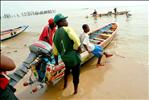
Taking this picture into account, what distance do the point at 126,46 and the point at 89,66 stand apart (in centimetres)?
321

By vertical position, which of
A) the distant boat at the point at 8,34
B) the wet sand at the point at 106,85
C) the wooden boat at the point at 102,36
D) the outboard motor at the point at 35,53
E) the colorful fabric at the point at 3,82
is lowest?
the distant boat at the point at 8,34

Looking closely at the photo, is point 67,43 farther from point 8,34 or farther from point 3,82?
point 8,34

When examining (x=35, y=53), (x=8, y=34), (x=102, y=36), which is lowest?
(x=8, y=34)

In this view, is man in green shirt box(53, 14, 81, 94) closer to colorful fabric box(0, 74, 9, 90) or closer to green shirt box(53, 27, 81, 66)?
green shirt box(53, 27, 81, 66)

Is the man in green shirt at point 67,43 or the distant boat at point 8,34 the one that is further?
the distant boat at point 8,34

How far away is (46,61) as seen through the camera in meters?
4.96

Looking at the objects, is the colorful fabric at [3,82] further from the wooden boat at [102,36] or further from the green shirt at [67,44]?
the wooden boat at [102,36]

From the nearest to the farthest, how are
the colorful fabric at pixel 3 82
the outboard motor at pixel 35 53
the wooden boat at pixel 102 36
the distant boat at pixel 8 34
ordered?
the colorful fabric at pixel 3 82 < the outboard motor at pixel 35 53 < the wooden boat at pixel 102 36 < the distant boat at pixel 8 34

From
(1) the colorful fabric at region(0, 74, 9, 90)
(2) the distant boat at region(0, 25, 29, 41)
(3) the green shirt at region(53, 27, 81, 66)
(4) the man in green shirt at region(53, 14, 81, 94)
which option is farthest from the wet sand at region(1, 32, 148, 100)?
(2) the distant boat at region(0, 25, 29, 41)

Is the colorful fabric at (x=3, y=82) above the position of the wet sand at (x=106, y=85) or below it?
above

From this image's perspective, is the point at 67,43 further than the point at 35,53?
No

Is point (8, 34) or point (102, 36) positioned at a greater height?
point (102, 36)

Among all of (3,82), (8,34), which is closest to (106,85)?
(3,82)

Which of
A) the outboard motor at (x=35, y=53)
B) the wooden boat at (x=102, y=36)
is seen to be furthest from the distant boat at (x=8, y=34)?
the outboard motor at (x=35, y=53)
